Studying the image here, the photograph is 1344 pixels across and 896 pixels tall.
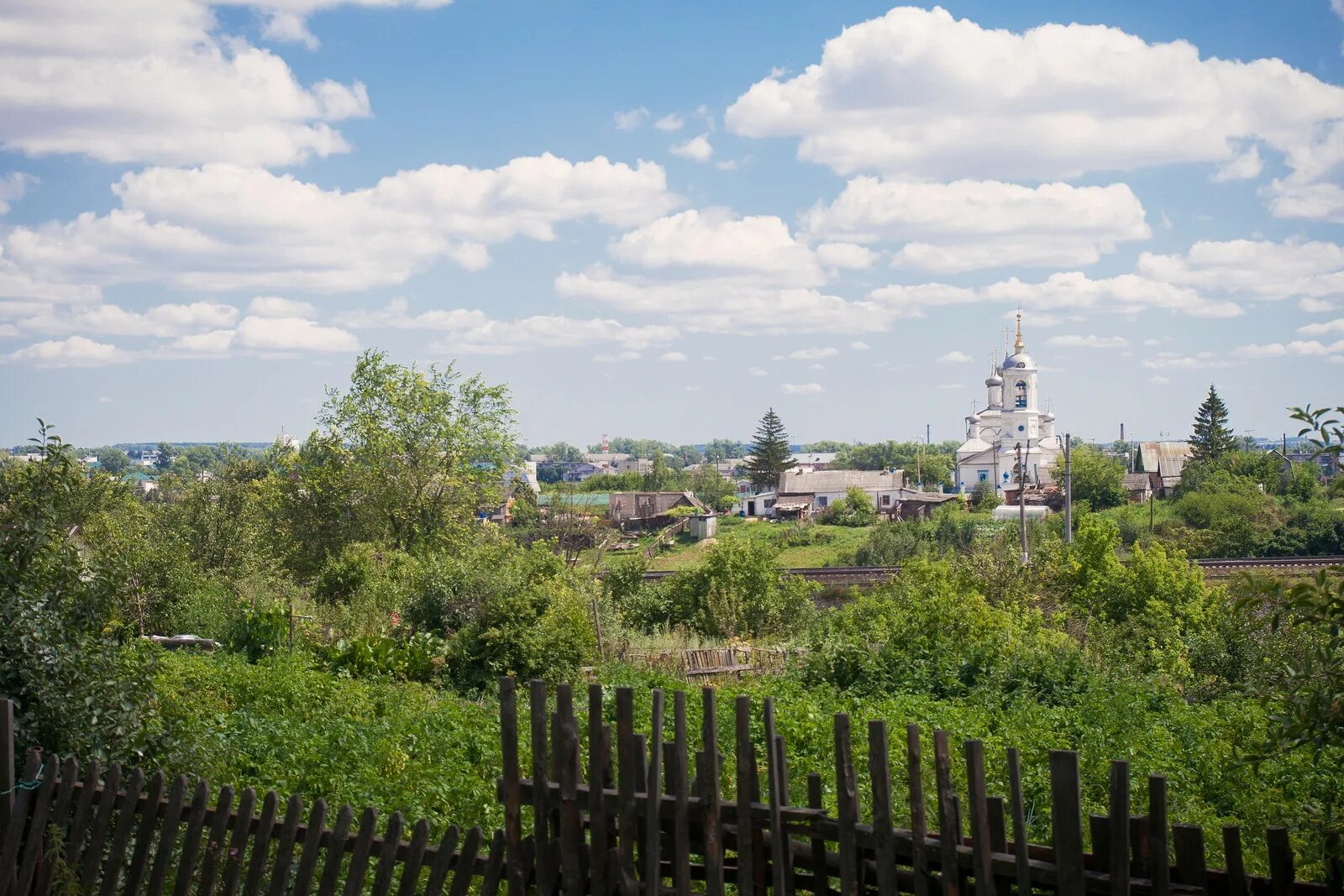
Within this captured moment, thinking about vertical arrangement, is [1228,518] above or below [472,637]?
below

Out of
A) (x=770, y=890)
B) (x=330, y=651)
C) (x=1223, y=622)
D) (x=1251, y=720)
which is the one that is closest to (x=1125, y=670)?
(x=1251, y=720)

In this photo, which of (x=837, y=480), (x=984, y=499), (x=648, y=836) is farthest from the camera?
Result: (x=837, y=480)

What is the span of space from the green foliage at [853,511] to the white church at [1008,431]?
864 inches

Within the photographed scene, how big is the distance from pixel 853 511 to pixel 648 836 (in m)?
75.7

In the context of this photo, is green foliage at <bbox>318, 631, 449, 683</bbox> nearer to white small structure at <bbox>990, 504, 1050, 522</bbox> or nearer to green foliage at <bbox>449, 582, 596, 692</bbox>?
green foliage at <bbox>449, 582, 596, 692</bbox>

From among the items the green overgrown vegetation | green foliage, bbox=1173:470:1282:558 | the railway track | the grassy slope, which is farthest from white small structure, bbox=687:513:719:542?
the green overgrown vegetation

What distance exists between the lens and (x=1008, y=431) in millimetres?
109188

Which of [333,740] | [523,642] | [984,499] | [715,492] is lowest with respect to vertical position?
[984,499]

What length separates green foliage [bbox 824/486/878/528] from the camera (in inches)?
2977

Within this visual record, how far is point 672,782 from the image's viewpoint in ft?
14.5

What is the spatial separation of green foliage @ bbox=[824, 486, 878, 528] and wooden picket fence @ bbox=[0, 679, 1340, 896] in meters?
69.5

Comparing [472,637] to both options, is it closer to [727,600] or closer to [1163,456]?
[727,600]

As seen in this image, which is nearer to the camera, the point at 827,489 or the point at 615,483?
the point at 827,489

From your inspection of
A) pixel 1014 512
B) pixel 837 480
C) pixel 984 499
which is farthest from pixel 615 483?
pixel 1014 512
